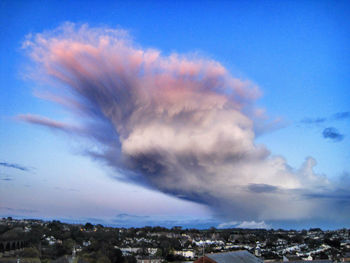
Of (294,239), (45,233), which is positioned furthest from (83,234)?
(294,239)

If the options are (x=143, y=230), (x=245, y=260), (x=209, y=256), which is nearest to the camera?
(x=209, y=256)

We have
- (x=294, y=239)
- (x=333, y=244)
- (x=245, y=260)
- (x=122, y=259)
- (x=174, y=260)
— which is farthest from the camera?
(x=294, y=239)

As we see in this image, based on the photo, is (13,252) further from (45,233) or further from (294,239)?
(294,239)

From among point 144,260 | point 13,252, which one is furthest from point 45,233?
point 144,260

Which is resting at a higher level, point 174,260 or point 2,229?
point 2,229

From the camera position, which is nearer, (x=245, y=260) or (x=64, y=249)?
(x=245, y=260)

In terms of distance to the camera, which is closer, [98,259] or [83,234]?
[98,259]

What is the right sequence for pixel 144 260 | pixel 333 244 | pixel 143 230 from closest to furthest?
pixel 144 260, pixel 333 244, pixel 143 230

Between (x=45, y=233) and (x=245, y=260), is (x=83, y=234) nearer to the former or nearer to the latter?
(x=45, y=233)

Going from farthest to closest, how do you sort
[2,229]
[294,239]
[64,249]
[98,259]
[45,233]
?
[294,239] < [45,233] < [2,229] < [64,249] < [98,259]
